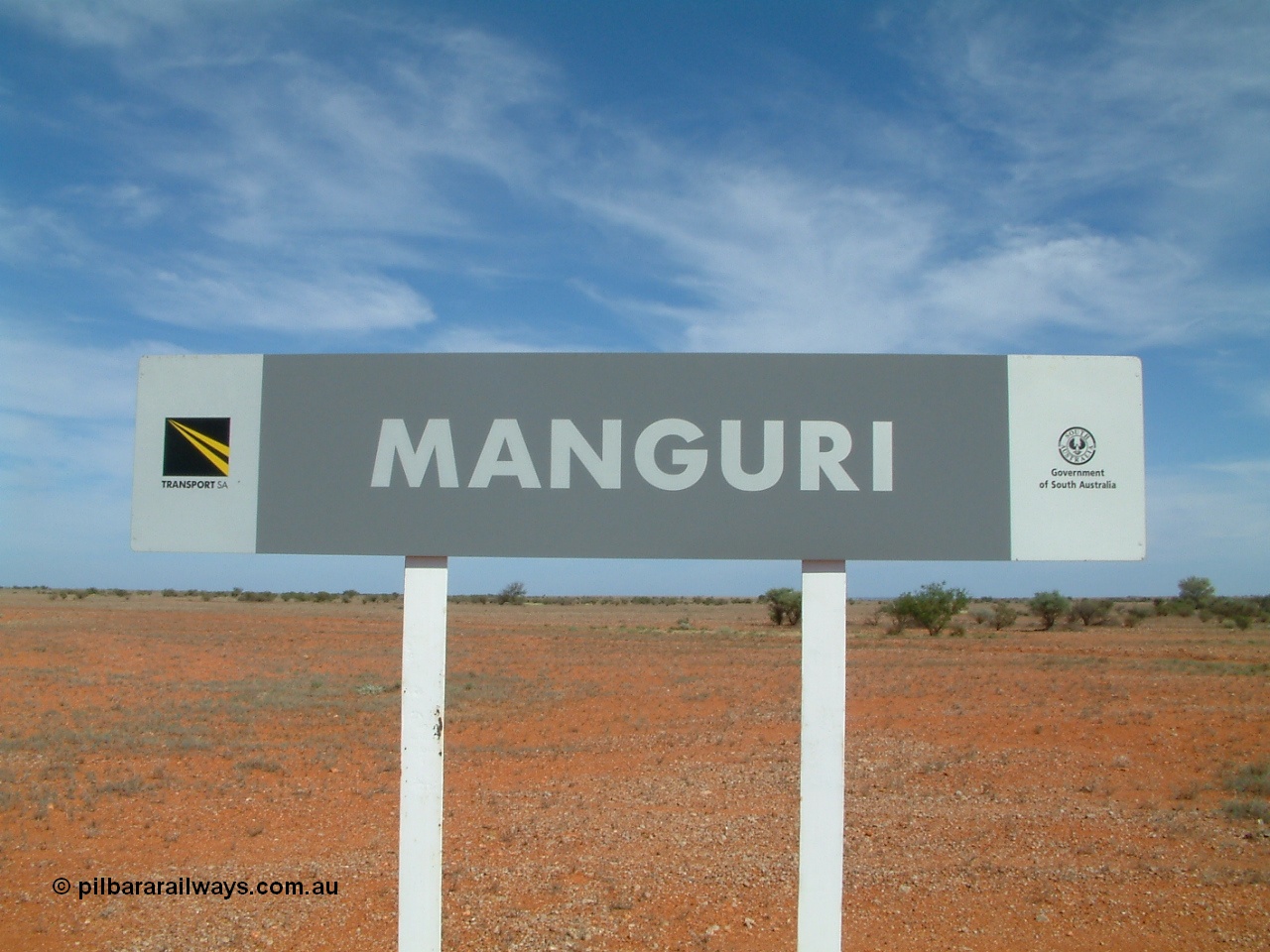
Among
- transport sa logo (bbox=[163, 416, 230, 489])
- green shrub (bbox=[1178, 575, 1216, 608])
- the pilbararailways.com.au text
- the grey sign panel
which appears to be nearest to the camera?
the grey sign panel

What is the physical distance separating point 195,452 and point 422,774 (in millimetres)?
1791

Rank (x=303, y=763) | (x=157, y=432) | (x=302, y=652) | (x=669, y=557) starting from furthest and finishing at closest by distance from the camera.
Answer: (x=302, y=652) < (x=303, y=763) < (x=157, y=432) < (x=669, y=557)

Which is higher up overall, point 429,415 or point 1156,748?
point 429,415

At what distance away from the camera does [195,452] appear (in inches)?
160

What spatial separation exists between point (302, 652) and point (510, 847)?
62.1 feet

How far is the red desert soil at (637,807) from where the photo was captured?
233 inches

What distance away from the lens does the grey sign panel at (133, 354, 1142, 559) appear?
3.75 metres

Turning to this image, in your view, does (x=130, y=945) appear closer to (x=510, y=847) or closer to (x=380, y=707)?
(x=510, y=847)

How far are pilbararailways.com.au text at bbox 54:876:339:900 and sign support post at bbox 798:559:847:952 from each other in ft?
14.1

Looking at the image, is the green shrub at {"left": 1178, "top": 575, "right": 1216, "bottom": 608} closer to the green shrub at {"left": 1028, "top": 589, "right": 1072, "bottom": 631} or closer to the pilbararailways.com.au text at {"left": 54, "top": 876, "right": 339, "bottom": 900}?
the green shrub at {"left": 1028, "top": 589, "right": 1072, "bottom": 631}

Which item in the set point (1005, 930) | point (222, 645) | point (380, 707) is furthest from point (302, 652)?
point (1005, 930)

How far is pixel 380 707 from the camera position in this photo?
15203 mm

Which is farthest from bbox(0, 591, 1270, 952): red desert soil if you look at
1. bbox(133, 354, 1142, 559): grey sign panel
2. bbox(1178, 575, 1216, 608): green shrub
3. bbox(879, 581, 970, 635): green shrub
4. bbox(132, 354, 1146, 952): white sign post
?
bbox(1178, 575, 1216, 608): green shrub

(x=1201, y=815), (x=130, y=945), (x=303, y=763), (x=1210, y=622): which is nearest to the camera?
(x=130, y=945)
